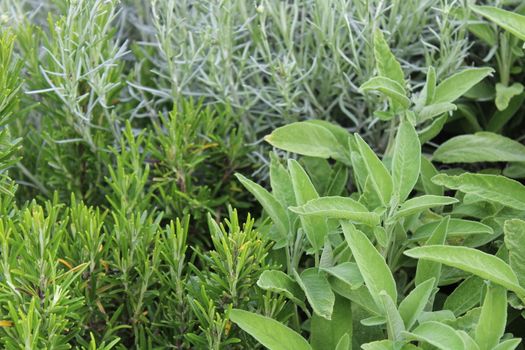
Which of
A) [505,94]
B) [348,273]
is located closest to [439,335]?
[348,273]

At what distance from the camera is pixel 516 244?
1.20m

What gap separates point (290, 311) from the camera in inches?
50.0

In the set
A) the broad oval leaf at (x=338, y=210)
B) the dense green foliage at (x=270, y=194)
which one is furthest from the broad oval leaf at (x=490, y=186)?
the broad oval leaf at (x=338, y=210)

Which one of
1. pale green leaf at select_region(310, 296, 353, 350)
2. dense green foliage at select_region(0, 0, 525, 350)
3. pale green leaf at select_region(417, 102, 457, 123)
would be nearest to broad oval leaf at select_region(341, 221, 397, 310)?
dense green foliage at select_region(0, 0, 525, 350)

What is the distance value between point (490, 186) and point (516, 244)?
163 mm

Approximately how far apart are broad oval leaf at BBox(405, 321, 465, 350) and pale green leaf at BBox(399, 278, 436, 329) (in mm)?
35

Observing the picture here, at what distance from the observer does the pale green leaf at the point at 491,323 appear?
107 centimetres

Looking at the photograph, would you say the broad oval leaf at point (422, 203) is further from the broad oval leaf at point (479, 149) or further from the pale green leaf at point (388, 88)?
the broad oval leaf at point (479, 149)

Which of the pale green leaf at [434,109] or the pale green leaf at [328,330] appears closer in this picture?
the pale green leaf at [328,330]

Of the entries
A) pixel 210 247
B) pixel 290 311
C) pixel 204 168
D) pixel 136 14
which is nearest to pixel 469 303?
pixel 290 311

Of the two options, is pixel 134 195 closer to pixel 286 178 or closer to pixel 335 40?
pixel 286 178

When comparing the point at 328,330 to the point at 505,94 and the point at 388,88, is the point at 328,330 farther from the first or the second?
the point at 505,94

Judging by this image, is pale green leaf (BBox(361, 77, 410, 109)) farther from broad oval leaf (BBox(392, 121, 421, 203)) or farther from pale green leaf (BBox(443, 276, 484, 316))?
pale green leaf (BBox(443, 276, 484, 316))

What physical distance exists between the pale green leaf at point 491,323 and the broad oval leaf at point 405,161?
24 centimetres
